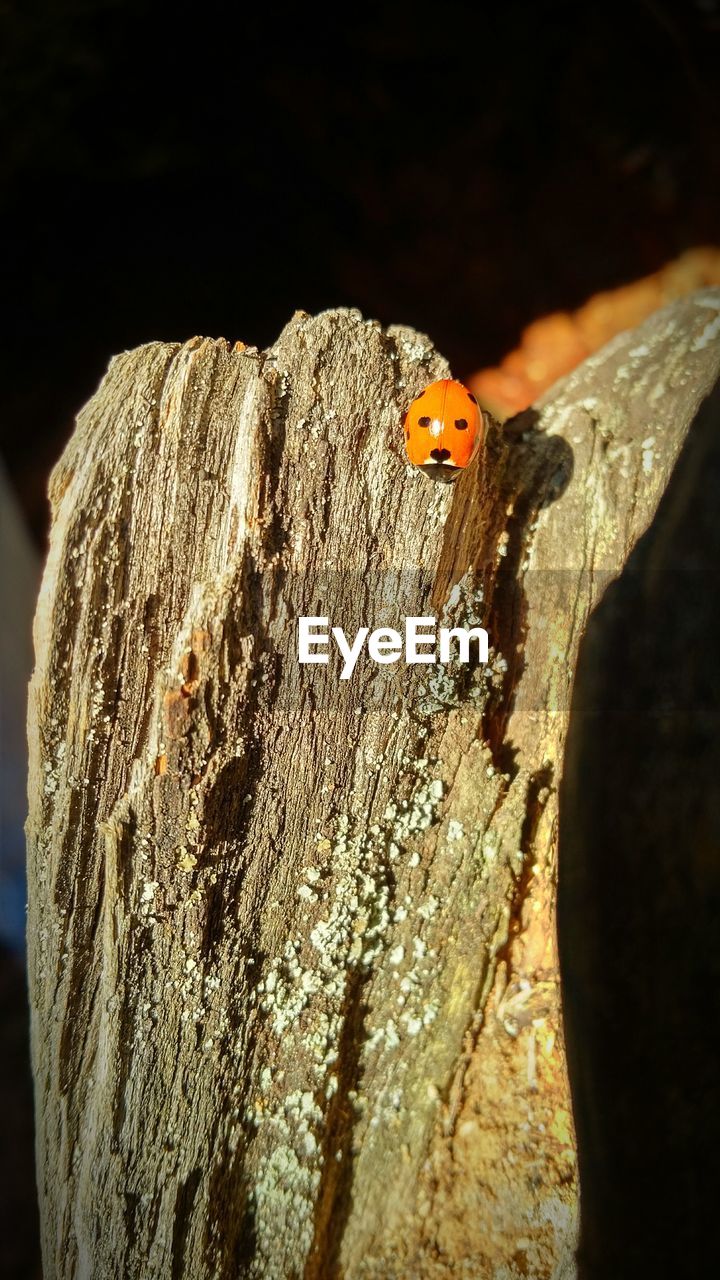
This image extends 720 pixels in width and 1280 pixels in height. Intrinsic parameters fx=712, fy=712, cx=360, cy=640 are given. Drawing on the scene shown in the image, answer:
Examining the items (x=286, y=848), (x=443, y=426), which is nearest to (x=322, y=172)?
(x=443, y=426)

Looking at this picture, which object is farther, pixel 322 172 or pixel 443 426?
pixel 322 172

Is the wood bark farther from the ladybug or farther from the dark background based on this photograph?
the dark background

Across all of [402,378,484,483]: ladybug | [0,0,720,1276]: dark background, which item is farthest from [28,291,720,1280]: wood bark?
[0,0,720,1276]: dark background

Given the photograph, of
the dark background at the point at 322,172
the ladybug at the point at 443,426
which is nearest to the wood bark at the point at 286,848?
the ladybug at the point at 443,426

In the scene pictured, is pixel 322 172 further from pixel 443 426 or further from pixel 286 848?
pixel 286 848

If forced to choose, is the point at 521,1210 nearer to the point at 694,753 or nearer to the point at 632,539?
the point at 694,753

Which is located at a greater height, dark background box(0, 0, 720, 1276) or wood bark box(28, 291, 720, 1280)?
dark background box(0, 0, 720, 1276)

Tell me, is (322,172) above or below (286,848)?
above
